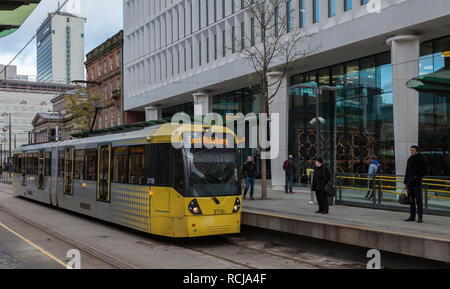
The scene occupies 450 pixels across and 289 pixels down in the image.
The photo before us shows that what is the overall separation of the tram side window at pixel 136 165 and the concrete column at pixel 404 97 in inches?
423

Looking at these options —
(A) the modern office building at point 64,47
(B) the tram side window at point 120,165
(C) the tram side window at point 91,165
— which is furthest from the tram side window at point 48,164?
(A) the modern office building at point 64,47

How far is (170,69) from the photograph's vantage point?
35.6 m

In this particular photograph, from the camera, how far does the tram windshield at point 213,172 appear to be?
11.5 meters

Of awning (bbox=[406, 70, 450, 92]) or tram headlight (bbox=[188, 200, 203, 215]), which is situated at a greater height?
awning (bbox=[406, 70, 450, 92])

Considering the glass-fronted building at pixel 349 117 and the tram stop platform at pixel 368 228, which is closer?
the tram stop platform at pixel 368 228

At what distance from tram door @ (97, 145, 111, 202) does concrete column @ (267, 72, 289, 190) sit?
39.8 ft

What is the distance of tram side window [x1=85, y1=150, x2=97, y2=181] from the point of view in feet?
50.8

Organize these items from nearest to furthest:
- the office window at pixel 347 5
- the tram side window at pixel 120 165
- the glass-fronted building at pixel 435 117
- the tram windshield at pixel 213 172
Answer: the tram windshield at pixel 213 172 < the tram side window at pixel 120 165 < the glass-fronted building at pixel 435 117 < the office window at pixel 347 5

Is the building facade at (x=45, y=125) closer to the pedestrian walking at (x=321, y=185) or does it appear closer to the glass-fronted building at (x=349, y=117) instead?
the glass-fronted building at (x=349, y=117)

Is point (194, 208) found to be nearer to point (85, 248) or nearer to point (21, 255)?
point (85, 248)

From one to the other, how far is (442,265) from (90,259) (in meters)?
6.91

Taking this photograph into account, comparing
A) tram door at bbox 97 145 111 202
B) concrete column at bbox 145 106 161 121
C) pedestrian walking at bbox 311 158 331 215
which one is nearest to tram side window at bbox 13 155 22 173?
tram door at bbox 97 145 111 202

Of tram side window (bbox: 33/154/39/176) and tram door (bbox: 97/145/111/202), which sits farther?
tram side window (bbox: 33/154/39/176)

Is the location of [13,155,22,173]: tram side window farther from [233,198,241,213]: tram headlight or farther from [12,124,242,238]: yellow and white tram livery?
[233,198,241,213]: tram headlight
